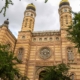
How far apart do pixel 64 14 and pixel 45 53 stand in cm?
731

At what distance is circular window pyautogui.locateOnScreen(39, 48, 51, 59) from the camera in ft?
61.9

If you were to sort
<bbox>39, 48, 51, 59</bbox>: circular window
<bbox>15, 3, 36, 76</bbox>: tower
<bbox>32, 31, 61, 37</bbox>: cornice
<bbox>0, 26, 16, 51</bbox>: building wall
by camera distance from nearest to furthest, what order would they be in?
<bbox>0, 26, 16, 51</bbox>: building wall
<bbox>15, 3, 36, 76</bbox>: tower
<bbox>39, 48, 51, 59</bbox>: circular window
<bbox>32, 31, 61, 37</bbox>: cornice

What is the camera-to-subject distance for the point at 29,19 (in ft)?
75.5

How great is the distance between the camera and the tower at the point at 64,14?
21.5 m

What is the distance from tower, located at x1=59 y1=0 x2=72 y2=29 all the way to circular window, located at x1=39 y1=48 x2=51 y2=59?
4335 mm

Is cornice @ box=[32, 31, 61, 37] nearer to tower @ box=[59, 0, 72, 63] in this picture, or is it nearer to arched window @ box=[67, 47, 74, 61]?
tower @ box=[59, 0, 72, 63]

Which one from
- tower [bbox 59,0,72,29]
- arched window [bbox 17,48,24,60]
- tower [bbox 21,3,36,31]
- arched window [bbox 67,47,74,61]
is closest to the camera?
arched window [bbox 67,47,74,61]

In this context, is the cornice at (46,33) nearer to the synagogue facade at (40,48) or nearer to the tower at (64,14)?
the synagogue facade at (40,48)

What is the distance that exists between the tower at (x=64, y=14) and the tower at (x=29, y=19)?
4.60 meters

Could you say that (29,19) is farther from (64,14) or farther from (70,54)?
(70,54)

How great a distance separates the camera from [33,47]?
1995 centimetres

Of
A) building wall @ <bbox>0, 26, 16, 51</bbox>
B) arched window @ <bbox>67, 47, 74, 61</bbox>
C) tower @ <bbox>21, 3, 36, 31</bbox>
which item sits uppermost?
tower @ <bbox>21, 3, 36, 31</bbox>

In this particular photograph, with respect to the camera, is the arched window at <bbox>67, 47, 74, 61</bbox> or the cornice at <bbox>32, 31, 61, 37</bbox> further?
the cornice at <bbox>32, 31, 61, 37</bbox>

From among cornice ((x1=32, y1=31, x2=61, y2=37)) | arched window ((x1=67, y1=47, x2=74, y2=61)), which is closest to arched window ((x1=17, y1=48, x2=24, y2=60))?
cornice ((x1=32, y1=31, x2=61, y2=37))
